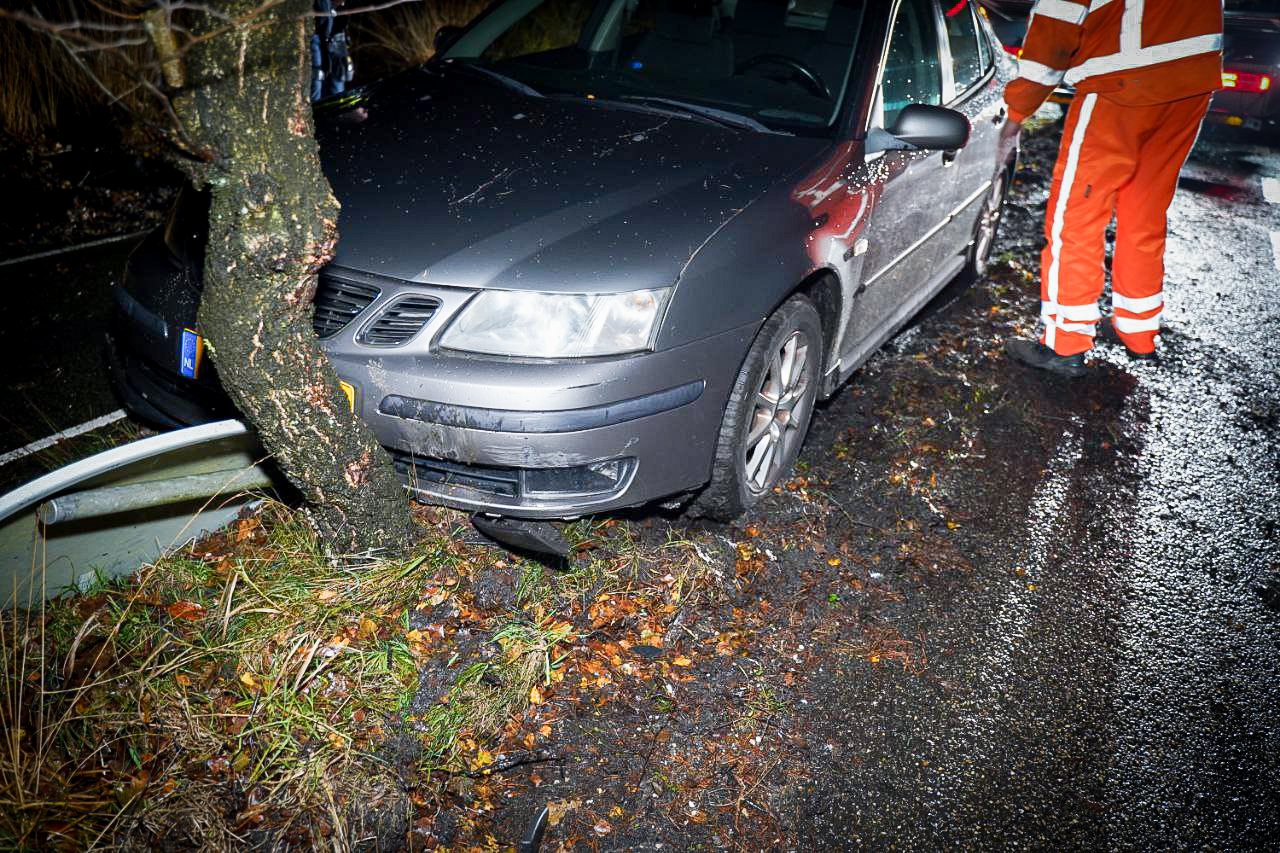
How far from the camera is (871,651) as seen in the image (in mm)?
3016

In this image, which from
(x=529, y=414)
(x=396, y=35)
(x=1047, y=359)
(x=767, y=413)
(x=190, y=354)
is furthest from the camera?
(x=396, y=35)

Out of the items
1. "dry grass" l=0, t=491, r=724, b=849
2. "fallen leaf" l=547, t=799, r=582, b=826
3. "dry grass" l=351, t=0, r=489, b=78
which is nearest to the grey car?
"dry grass" l=0, t=491, r=724, b=849

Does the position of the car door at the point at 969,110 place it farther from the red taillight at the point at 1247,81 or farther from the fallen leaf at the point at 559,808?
the red taillight at the point at 1247,81

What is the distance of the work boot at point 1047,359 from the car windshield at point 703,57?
6.50ft

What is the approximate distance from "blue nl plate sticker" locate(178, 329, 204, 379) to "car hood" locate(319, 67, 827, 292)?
1.79 feet

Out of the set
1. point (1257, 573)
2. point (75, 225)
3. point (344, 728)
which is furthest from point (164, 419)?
point (1257, 573)

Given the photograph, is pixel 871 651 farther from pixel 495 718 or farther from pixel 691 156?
pixel 691 156

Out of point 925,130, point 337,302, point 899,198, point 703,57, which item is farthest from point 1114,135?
point 337,302

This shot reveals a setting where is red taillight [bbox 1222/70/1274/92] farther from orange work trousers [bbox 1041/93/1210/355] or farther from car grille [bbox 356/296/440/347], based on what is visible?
car grille [bbox 356/296/440/347]

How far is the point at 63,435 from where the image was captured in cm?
375

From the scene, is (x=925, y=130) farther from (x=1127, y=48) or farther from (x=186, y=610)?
(x=186, y=610)

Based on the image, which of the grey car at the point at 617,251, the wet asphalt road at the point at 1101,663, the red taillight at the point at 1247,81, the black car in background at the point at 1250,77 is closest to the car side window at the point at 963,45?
the grey car at the point at 617,251

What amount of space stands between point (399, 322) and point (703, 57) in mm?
1928

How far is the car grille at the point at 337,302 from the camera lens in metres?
2.79
